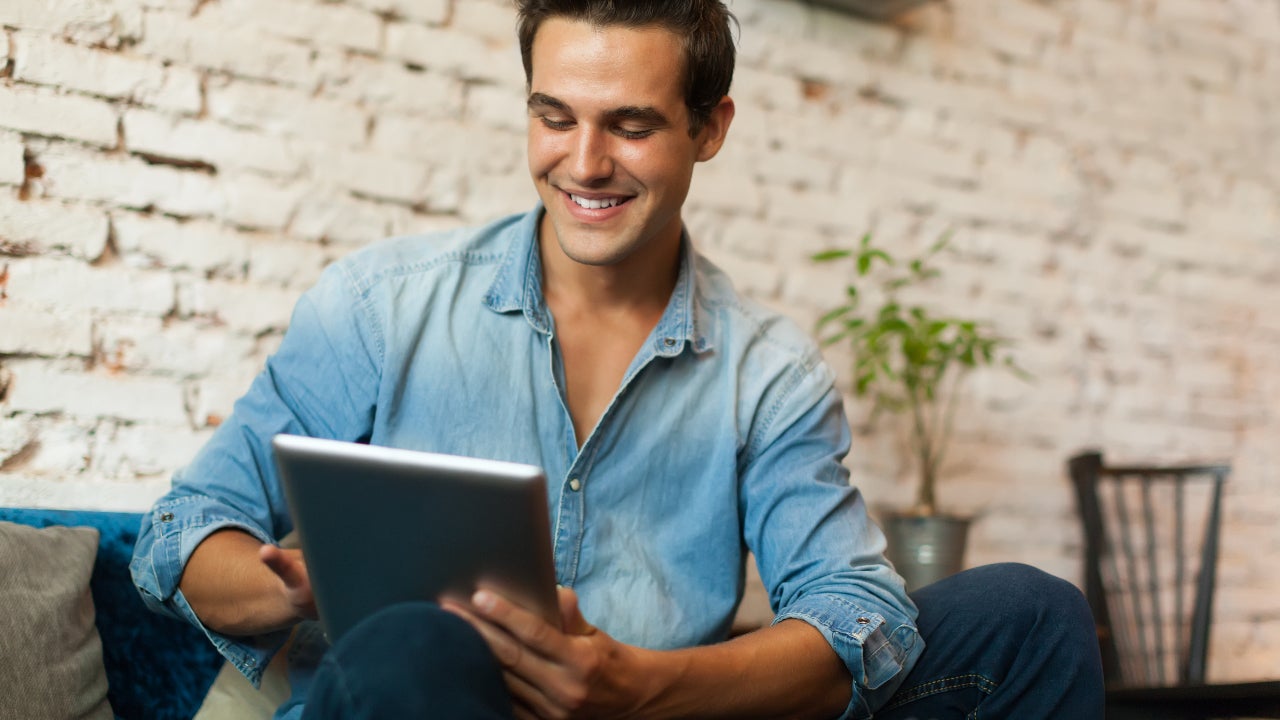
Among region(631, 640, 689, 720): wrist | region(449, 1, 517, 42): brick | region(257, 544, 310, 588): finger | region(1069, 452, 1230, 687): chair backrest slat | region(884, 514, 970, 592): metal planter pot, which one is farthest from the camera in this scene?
region(1069, 452, 1230, 687): chair backrest slat

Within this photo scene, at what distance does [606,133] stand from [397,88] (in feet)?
2.10

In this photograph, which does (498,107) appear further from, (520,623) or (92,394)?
(520,623)

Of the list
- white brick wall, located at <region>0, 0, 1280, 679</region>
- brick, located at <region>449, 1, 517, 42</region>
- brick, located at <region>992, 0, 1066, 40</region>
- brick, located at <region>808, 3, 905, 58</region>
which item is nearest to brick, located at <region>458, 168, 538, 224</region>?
white brick wall, located at <region>0, 0, 1280, 679</region>

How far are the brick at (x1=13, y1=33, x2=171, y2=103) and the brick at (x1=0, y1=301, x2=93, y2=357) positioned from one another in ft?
1.12

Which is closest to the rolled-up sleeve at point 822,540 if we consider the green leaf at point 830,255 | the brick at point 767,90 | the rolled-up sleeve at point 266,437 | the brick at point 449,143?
the rolled-up sleeve at point 266,437

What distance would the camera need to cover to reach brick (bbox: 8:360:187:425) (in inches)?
63.8

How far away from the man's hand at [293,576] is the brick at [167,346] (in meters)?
0.78

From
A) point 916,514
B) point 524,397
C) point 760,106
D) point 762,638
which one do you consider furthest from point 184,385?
point 916,514

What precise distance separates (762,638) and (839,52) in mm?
1508

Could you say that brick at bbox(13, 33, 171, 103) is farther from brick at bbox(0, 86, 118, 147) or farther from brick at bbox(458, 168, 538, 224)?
brick at bbox(458, 168, 538, 224)

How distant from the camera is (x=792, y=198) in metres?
2.29

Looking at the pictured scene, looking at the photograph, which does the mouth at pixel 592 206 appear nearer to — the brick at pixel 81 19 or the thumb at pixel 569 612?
the thumb at pixel 569 612

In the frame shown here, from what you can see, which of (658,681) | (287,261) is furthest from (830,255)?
(658,681)

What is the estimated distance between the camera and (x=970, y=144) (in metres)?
2.52
